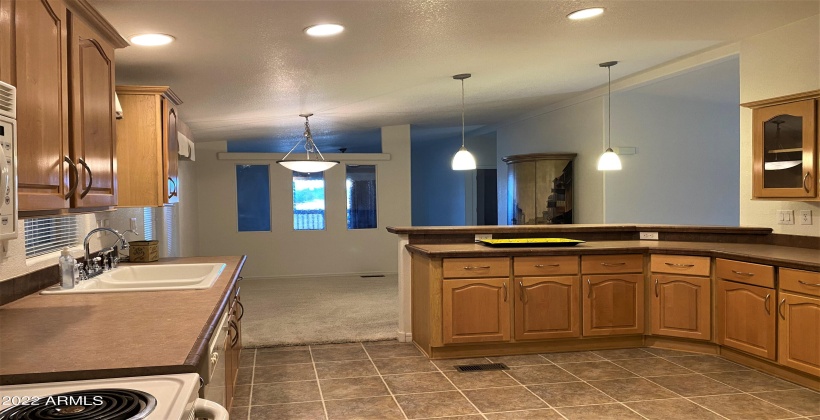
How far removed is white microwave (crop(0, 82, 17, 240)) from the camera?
1302 millimetres

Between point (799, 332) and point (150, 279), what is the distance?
385cm

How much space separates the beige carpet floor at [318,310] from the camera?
A: 5305mm

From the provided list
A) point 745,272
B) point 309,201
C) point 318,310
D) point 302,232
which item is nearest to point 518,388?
point 745,272

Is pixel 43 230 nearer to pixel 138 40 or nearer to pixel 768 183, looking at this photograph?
pixel 138 40

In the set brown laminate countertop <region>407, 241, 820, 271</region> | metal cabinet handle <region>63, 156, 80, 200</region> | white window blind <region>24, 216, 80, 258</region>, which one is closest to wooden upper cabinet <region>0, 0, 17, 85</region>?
metal cabinet handle <region>63, 156, 80, 200</region>

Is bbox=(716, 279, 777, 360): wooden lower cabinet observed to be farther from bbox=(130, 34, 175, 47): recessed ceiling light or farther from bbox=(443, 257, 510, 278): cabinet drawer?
bbox=(130, 34, 175, 47): recessed ceiling light

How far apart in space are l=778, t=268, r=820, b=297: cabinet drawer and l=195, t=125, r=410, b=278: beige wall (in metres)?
6.30

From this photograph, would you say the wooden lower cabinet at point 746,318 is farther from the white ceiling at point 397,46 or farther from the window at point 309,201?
the window at point 309,201

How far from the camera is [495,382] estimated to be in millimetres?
3992

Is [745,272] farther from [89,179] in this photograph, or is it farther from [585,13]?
[89,179]

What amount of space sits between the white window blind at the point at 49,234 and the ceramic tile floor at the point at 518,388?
4.18 feet

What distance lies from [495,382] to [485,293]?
30.6 inches

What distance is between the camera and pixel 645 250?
4758mm

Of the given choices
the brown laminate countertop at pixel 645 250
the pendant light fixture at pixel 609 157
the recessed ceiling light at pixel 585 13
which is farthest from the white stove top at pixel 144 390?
the pendant light fixture at pixel 609 157
